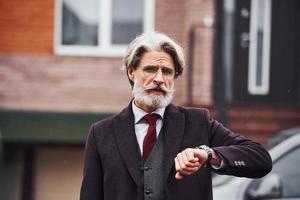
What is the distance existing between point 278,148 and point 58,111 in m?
6.22

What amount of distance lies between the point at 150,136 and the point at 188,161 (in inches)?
15.6

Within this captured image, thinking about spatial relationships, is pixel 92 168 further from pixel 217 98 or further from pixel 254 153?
pixel 217 98

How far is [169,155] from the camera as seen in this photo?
308cm

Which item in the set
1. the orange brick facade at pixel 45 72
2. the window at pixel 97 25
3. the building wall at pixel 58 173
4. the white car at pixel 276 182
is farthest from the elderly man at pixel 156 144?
the building wall at pixel 58 173

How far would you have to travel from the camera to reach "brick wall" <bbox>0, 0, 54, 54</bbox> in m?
11.8

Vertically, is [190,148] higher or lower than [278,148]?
higher

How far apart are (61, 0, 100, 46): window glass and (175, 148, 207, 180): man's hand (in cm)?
922

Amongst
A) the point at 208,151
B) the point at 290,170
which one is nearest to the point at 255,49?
the point at 290,170

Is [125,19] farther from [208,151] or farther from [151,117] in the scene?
[208,151]

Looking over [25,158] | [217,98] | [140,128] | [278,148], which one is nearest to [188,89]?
[217,98]

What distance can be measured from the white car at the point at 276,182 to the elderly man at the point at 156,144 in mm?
2564

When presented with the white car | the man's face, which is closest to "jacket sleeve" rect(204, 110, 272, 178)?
the man's face

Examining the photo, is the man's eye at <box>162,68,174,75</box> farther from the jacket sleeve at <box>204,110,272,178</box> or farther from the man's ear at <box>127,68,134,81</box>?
the jacket sleeve at <box>204,110,272,178</box>

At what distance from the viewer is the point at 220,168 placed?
118 inches
